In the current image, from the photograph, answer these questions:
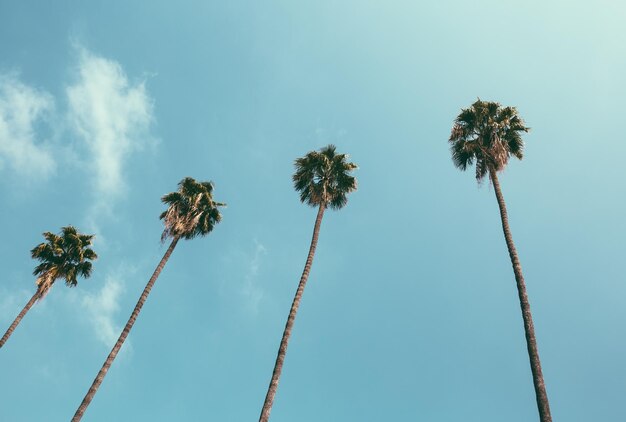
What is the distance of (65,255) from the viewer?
32.4m

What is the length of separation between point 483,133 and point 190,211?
19.9 m

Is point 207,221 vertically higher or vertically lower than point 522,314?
higher

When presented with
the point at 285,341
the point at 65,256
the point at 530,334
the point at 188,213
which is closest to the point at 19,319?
the point at 65,256

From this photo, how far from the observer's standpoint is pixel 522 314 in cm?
1523

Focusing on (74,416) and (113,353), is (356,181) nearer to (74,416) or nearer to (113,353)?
(113,353)

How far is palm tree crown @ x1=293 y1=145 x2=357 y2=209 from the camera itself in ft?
88.6

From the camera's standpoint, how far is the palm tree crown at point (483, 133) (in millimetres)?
23097

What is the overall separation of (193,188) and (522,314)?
938 inches

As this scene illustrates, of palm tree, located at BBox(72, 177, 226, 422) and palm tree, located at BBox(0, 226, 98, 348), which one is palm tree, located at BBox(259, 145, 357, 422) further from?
palm tree, located at BBox(0, 226, 98, 348)

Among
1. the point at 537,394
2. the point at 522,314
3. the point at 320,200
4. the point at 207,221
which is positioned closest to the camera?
the point at 537,394

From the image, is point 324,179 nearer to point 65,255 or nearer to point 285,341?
point 285,341

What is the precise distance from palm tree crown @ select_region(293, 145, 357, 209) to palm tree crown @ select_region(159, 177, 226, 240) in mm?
7731

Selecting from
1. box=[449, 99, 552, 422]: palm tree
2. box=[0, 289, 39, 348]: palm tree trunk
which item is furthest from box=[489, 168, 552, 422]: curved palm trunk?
box=[0, 289, 39, 348]: palm tree trunk

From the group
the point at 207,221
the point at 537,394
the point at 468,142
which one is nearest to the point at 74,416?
the point at 207,221
